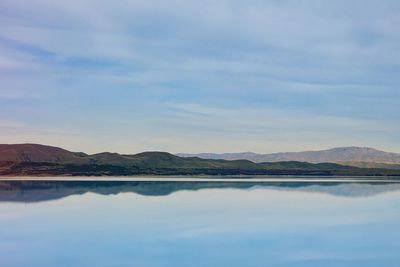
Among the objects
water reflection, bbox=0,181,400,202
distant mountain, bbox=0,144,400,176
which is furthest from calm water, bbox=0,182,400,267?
distant mountain, bbox=0,144,400,176

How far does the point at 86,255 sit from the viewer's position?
16047 millimetres

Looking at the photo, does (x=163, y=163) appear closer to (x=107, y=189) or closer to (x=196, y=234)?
(x=107, y=189)

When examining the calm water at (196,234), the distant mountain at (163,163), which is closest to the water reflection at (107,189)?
the calm water at (196,234)

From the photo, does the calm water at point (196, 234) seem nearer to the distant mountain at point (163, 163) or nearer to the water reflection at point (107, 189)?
the water reflection at point (107, 189)

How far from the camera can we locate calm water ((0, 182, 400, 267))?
15.8m

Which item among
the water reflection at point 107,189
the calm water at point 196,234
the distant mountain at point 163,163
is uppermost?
the distant mountain at point 163,163

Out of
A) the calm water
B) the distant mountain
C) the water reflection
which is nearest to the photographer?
the calm water

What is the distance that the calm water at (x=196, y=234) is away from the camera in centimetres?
1581

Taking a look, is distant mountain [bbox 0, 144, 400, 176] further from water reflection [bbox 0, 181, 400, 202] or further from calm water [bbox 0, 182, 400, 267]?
calm water [bbox 0, 182, 400, 267]

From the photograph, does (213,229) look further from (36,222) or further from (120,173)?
(120,173)

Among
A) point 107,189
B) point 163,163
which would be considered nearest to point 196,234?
point 107,189

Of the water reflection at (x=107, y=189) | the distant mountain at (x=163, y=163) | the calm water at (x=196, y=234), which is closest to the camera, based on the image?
the calm water at (x=196, y=234)

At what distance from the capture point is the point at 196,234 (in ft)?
66.1

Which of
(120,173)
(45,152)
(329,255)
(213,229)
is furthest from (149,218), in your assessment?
(45,152)
